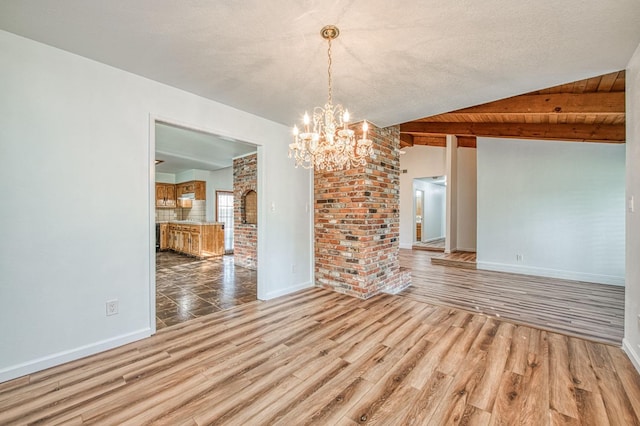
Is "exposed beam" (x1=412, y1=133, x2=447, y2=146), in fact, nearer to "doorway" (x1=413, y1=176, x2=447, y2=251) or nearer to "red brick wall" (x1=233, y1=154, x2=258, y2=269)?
"doorway" (x1=413, y1=176, x2=447, y2=251)

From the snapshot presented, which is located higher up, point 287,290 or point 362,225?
point 362,225

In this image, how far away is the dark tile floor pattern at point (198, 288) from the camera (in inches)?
130

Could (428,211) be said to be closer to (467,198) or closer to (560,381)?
(467,198)

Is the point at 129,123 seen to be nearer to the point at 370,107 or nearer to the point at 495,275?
the point at 370,107

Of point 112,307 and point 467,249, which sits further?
point 467,249

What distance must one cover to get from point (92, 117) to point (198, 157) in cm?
441

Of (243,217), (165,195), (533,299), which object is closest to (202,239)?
(243,217)

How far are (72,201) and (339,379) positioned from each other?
2.56 metres

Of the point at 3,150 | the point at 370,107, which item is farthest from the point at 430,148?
the point at 3,150

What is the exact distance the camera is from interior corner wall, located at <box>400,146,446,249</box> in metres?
8.46

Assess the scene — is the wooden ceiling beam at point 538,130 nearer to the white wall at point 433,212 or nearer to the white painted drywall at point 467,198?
the white painted drywall at point 467,198

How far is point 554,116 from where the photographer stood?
393cm

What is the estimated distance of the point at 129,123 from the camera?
2.53 m

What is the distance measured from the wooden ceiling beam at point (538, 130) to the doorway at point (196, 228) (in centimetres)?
412
